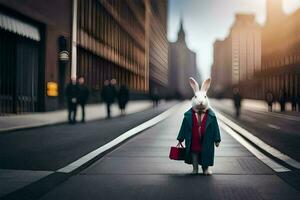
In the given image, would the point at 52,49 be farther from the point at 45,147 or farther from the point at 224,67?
the point at 224,67

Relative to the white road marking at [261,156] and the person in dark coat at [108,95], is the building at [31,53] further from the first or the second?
the white road marking at [261,156]

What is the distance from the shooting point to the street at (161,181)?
241 inches

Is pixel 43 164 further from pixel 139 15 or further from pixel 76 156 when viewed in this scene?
pixel 139 15

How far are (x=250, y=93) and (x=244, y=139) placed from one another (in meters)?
102

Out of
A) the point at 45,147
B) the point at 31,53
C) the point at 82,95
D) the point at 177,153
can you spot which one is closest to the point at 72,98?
the point at 82,95

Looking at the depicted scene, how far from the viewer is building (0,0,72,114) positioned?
2231 centimetres

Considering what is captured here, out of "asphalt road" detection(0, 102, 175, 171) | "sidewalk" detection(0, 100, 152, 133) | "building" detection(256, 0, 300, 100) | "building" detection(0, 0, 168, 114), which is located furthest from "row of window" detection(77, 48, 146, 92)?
"building" detection(256, 0, 300, 100)

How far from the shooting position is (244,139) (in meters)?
14.3

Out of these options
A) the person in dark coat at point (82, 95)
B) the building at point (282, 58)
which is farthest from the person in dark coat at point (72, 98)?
the building at point (282, 58)

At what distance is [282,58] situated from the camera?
84.1 meters

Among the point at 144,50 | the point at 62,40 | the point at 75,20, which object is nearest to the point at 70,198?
the point at 62,40

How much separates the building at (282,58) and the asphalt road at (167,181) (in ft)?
203

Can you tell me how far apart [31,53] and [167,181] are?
19.8 m

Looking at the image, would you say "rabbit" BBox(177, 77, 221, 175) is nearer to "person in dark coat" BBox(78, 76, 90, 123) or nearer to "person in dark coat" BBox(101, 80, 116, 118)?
"person in dark coat" BBox(78, 76, 90, 123)
